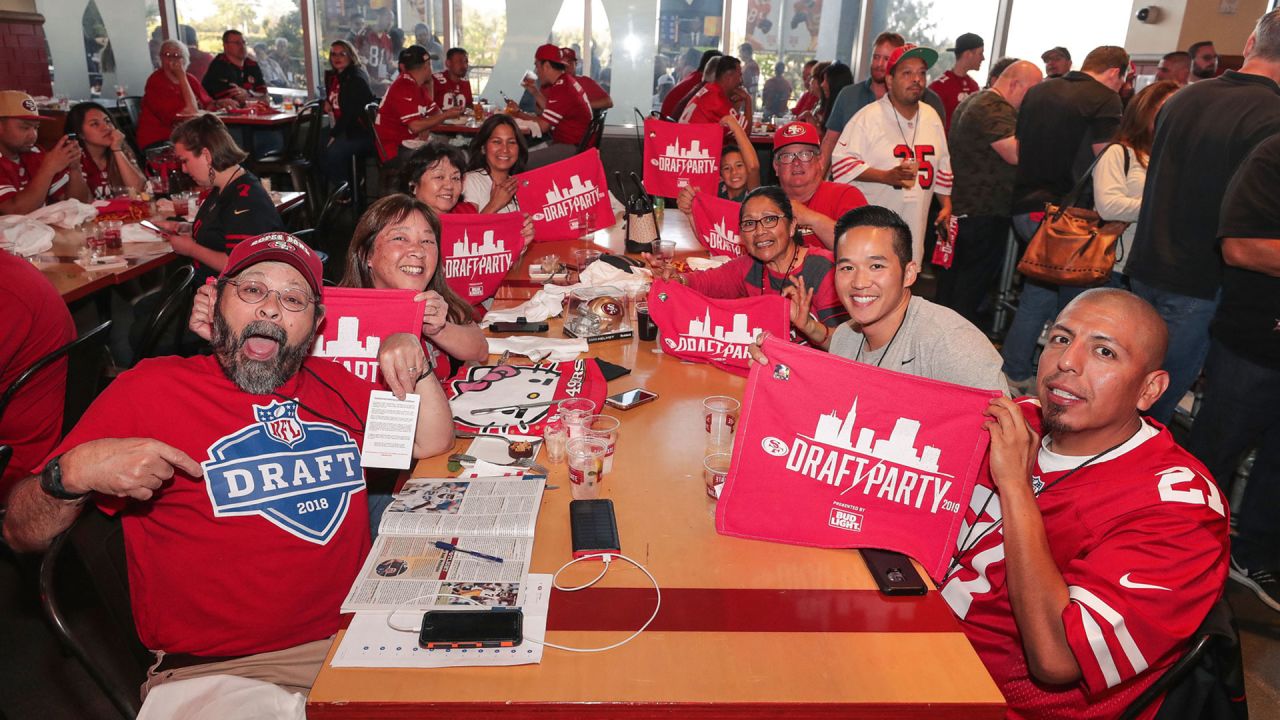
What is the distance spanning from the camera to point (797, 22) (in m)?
12.1

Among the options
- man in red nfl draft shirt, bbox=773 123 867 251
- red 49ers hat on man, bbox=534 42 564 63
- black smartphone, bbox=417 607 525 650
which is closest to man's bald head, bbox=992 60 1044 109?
man in red nfl draft shirt, bbox=773 123 867 251

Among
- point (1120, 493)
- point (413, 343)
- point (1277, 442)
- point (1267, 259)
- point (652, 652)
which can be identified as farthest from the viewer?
point (1277, 442)

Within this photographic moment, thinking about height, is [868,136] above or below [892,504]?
above

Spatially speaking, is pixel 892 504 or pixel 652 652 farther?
pixel 892 504

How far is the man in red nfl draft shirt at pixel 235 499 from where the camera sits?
1.85m

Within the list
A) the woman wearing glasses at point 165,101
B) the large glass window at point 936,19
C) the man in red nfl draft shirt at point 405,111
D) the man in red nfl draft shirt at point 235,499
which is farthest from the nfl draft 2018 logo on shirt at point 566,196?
the large glass window at point 936,19

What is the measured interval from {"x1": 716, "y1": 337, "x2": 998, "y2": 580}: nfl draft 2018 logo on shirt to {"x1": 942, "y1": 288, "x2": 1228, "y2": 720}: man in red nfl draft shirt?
5.3 inches

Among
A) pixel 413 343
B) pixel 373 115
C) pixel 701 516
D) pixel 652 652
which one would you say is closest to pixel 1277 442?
pixel 701 516

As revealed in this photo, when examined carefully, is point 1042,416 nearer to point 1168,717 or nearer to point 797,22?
point 1168,717

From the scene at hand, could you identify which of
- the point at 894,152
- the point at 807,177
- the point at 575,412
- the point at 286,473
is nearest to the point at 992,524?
the point at 575,412

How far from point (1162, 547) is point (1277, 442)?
240 cm

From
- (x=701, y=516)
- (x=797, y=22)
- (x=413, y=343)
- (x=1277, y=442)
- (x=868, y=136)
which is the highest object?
(x=797, y=22)

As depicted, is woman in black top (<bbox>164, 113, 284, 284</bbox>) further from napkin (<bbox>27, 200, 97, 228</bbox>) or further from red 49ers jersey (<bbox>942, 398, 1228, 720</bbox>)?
red 49ers jersey (<bbox>942, 398, 1228, 720</bbox>)

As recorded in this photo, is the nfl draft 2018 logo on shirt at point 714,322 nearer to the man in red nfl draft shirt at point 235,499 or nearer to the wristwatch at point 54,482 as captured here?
the man in red nfl draft shirt at point 235,499
